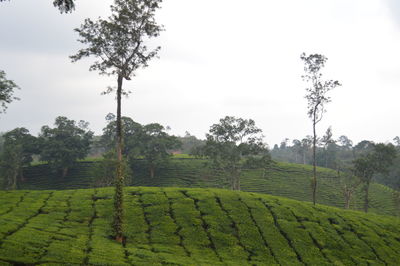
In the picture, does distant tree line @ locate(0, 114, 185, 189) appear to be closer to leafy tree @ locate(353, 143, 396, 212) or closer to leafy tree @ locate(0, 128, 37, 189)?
leafy tree @ locate(0, 128, 37, 189)

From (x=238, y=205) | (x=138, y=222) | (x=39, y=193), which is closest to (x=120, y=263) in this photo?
(x=138, y=222)

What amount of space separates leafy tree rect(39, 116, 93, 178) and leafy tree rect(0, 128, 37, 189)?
332 centimetres

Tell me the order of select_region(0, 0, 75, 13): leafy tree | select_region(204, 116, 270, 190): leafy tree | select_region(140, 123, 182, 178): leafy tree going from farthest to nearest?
select_region(140, 123, 182, 178): leafy tree
select_region(204, 116, 270, 190): leafy tree
select_region(0, 0, 75, 13): leafy tree

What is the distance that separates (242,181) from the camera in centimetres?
8544

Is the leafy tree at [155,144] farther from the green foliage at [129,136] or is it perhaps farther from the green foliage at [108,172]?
the green foliage at [108,172]

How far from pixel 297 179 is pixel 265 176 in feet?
33.1

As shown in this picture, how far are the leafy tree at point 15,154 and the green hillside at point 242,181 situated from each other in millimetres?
3393

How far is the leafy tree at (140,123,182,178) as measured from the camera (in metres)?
86.1

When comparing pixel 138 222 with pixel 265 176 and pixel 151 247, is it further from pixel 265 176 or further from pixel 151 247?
pixel 265 176

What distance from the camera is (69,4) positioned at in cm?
1702

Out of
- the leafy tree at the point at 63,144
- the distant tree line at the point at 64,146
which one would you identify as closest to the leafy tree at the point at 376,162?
the distant tree line at the point at 64,146

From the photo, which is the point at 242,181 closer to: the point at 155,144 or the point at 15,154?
the point at 155,144

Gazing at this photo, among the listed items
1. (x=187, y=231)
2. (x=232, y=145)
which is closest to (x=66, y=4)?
(x=187, y=231)

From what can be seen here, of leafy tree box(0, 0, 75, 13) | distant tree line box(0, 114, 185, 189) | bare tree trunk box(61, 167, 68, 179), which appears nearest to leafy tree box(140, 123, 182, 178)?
distant tree line box(0, 114, 185, 189)
